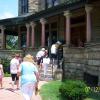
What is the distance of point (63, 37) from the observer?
104 ft

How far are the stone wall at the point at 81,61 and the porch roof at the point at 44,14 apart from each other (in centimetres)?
284

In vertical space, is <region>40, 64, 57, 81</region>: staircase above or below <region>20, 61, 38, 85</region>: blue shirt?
below

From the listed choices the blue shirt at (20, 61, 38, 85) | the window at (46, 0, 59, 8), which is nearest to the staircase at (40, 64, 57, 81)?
the window at (46, 0, 59, 8)

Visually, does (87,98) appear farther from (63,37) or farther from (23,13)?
(23,13)

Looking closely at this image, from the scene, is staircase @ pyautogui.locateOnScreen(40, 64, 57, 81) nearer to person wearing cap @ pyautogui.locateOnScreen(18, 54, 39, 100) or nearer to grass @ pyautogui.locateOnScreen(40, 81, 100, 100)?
grass @ pyautogui.locateOnScreen(40, 81, 100, 100)

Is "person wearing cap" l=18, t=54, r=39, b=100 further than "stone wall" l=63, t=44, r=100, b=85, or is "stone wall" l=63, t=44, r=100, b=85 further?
"stone wall" l=63, t=44, r=100, b=85

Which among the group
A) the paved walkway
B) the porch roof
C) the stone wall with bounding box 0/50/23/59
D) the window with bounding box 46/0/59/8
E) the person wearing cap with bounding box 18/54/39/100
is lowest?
the paved walkway

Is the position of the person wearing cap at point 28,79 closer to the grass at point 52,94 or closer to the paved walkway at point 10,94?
the paved walkway at point 10,94

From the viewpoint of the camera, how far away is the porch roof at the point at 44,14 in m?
26.0

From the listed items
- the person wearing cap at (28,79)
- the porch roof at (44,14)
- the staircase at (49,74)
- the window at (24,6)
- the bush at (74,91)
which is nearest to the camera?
the person wearing cap at (28,79)

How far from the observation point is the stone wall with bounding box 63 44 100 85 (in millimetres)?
21078

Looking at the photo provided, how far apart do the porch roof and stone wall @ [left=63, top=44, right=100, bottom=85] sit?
2.84m

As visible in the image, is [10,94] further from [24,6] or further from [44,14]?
[24,6]

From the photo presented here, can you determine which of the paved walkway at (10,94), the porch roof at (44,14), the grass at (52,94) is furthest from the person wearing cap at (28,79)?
the porch roof at (44,14)
